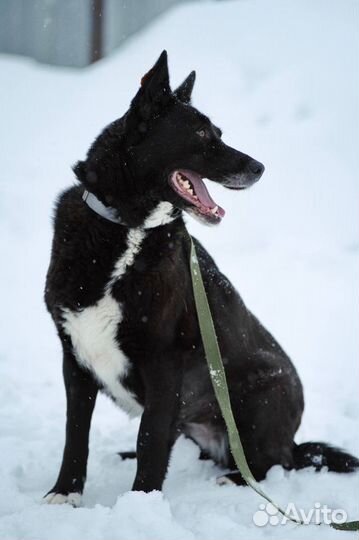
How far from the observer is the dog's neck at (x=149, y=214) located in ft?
9.04

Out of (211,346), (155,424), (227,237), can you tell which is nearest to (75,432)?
(155,424)

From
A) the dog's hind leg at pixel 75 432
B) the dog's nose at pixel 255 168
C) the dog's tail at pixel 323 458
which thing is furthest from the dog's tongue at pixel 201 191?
the dog's tail at pixel 323 458

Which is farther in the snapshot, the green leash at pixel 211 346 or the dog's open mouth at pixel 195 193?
Answer: the dog's open mouth at pixel 195 193

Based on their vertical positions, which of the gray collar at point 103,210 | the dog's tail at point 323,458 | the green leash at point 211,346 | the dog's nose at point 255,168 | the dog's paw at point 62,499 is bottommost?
the dog's paw at point 62,499

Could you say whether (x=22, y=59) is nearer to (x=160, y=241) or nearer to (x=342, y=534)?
(x=160, y=241)

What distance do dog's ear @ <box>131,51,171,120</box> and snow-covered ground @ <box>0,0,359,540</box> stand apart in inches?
63.0

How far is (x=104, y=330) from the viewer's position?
2693 mm

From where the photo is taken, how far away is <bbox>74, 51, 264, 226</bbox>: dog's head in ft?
9.04

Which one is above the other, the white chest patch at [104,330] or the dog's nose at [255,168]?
the dog's nose at [255,168]

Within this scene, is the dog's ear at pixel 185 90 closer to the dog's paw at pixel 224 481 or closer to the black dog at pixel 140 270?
the black dog at pixel 140 270

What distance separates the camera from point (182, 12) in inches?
492

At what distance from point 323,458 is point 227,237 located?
4368 mm

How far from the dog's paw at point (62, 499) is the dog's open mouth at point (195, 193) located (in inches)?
53.7

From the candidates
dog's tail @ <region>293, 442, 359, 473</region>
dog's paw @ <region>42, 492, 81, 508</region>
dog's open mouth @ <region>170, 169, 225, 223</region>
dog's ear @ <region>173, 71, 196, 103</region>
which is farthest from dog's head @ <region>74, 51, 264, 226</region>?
dog's tail @ <region>293, 442, 359, 473</region>
